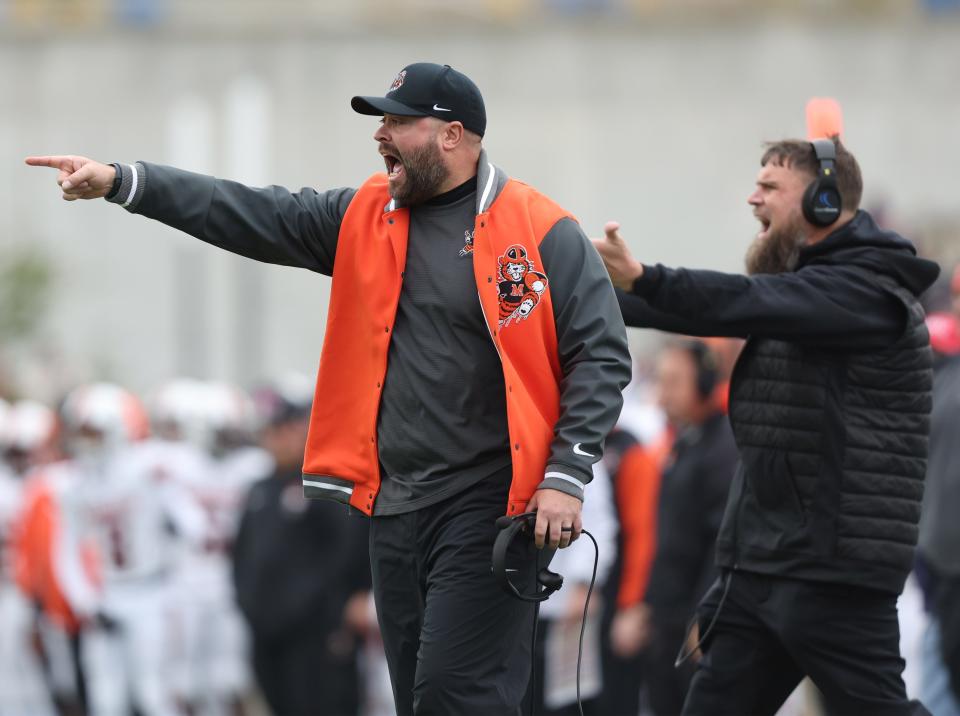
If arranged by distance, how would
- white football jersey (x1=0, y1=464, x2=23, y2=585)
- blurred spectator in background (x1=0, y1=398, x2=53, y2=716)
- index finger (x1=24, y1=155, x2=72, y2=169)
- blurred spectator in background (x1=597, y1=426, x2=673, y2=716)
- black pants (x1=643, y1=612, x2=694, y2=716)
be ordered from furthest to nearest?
white football jersey (x1=0, y1=464, x2=23, y2=585) → blurred spectator in background (x1=0, y1=398, x2=53, y2=716) → blurred spectator in background (x1=597, y1=426, x2=673, y2=716) → black pants (x1=643, y1=612, x2=694, y2=716) → index finger (x1=24, y1=155, x2=72, y2=169)

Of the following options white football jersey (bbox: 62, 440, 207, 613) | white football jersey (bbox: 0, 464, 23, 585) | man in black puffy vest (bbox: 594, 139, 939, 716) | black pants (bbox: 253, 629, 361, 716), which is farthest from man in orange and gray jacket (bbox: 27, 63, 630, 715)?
white football jersey (bbox: 0, 464, 23, 585)

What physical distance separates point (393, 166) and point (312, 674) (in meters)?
6.95

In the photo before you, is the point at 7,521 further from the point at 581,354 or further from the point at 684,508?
the point at 581,354

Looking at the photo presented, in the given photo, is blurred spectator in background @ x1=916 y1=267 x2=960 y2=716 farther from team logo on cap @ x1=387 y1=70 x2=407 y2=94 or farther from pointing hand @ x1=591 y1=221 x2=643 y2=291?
team logo on cap @ x1=387 y1=70 x2=407 y2=94

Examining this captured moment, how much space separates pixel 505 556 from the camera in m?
5.31

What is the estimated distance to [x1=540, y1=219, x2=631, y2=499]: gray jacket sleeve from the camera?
5.34 m

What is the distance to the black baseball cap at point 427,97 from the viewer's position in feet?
18.1

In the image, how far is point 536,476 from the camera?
17.7 ft

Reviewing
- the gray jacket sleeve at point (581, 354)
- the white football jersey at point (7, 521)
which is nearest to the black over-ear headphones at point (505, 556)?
the gray jacket sleeve at point (581, 354)

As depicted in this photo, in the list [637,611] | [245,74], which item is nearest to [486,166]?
[637,611]

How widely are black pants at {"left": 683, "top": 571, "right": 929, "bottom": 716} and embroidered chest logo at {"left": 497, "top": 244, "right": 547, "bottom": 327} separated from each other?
1.30 meters

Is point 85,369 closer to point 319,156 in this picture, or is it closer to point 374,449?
point 319,156

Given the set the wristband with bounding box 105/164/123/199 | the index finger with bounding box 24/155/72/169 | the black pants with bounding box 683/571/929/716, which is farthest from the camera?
the black pants with bounding box 683/571/929/716

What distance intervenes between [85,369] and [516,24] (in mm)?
11181
